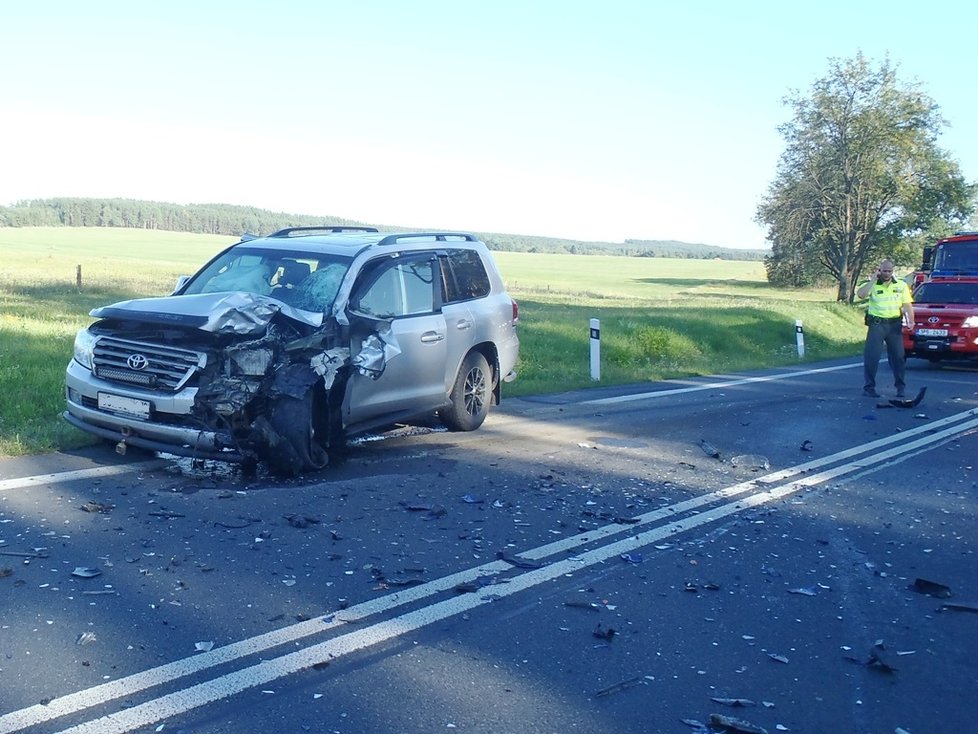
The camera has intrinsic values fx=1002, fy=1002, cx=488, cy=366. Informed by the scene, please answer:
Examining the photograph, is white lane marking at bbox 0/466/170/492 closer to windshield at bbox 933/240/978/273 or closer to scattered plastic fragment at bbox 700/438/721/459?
scattered plastic fragment at bbox 700/438/721/459

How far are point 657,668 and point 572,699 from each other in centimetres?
55

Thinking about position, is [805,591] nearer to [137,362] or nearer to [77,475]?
[137,362]

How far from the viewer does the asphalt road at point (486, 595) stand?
3.93m

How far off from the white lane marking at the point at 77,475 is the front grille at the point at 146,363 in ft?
2.04

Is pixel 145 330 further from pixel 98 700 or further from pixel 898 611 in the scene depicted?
pixel 898 611

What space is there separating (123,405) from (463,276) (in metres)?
3.72

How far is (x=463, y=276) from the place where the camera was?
9.89 metres

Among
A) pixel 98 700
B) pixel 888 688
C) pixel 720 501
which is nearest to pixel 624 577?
pixel 888 688

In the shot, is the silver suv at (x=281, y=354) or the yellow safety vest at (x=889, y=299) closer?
the silver suv at (x=281, y=354)

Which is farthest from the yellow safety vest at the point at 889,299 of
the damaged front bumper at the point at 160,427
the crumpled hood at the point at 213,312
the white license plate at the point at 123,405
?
the white license plate at the point at 123,405

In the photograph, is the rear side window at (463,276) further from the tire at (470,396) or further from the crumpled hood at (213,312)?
the crumpled hood at (213,312)

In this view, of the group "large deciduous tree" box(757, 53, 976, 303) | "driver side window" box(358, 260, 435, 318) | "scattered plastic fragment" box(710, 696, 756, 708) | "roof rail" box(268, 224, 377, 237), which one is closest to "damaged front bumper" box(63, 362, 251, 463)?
"driver side window" box(358, 260, 435, 318)

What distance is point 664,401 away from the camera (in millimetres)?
13266

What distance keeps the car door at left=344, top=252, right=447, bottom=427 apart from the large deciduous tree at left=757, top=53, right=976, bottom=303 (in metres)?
42.0
